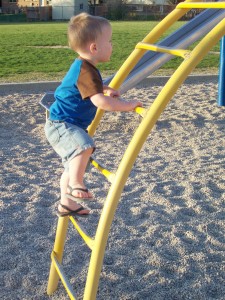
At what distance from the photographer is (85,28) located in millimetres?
2334

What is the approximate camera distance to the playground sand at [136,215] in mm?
2926

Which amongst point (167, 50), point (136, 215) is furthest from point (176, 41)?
point (167, 50)

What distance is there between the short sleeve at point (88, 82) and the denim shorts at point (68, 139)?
197mm

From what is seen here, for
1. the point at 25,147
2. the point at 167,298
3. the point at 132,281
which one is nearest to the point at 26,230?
the point at 132,281

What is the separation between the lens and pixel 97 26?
92.3 inches

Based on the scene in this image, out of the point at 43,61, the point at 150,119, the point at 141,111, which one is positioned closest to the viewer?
the point at 150,119

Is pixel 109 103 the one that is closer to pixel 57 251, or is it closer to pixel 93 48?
pixel 93 48

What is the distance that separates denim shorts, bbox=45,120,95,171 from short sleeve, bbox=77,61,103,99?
7.8 inches

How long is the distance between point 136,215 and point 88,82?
5.49 ft

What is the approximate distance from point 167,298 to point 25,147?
3168 mm

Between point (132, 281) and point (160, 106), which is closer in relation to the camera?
point (160, 106)

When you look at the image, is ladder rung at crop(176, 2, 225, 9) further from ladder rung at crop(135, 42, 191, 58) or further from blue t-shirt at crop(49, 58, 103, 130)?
blue t-shirt at crop(49, 58, 103, 130)

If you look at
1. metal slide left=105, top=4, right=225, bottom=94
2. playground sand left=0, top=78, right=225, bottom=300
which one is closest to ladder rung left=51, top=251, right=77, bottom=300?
playground sand left=0, top=78, right=225, bottom=300

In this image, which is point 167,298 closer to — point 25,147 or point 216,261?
point 216,261
